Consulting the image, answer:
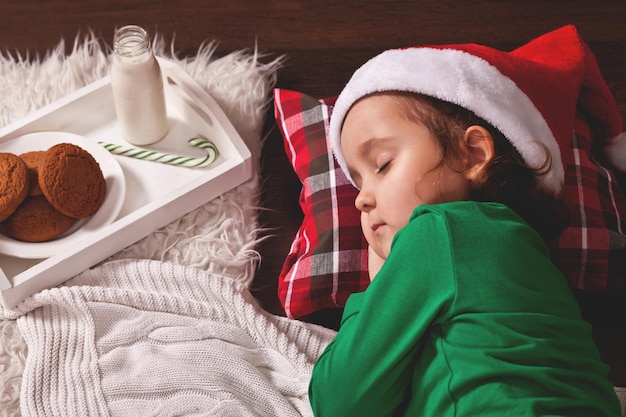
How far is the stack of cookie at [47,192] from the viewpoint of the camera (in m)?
1.47

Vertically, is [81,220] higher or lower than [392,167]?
lower

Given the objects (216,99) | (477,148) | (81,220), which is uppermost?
(477,148)

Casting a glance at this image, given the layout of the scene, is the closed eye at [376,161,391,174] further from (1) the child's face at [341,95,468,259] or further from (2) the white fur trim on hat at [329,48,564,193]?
(2) the white fur trim on hat at [329,48,564,193]

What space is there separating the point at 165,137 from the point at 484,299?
0.83 m

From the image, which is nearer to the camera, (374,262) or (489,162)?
(489,162)

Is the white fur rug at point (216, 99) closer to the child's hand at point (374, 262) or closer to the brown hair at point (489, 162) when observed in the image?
the child's hand at point (374, 262)

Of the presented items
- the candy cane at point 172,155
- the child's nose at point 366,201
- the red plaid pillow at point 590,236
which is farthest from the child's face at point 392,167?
the candy cane at point 172,155

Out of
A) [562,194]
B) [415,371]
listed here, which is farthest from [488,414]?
[562,194]

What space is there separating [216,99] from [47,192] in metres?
0.42

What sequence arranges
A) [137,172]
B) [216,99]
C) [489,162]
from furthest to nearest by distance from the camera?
[216,99]
[137,172]
[489,162]

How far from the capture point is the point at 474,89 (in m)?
1.22

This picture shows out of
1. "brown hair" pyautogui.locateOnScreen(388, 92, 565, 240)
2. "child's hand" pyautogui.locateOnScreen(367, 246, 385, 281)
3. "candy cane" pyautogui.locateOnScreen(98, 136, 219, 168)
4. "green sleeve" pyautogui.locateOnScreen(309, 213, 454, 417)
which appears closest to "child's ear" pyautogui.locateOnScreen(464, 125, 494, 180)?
"brown hair" pyautogui.locateOnScreen(388, 92, 565, 240)

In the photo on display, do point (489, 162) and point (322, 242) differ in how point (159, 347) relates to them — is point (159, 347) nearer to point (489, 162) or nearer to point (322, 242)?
point (322, 242)

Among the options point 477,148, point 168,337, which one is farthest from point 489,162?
point 168,337
